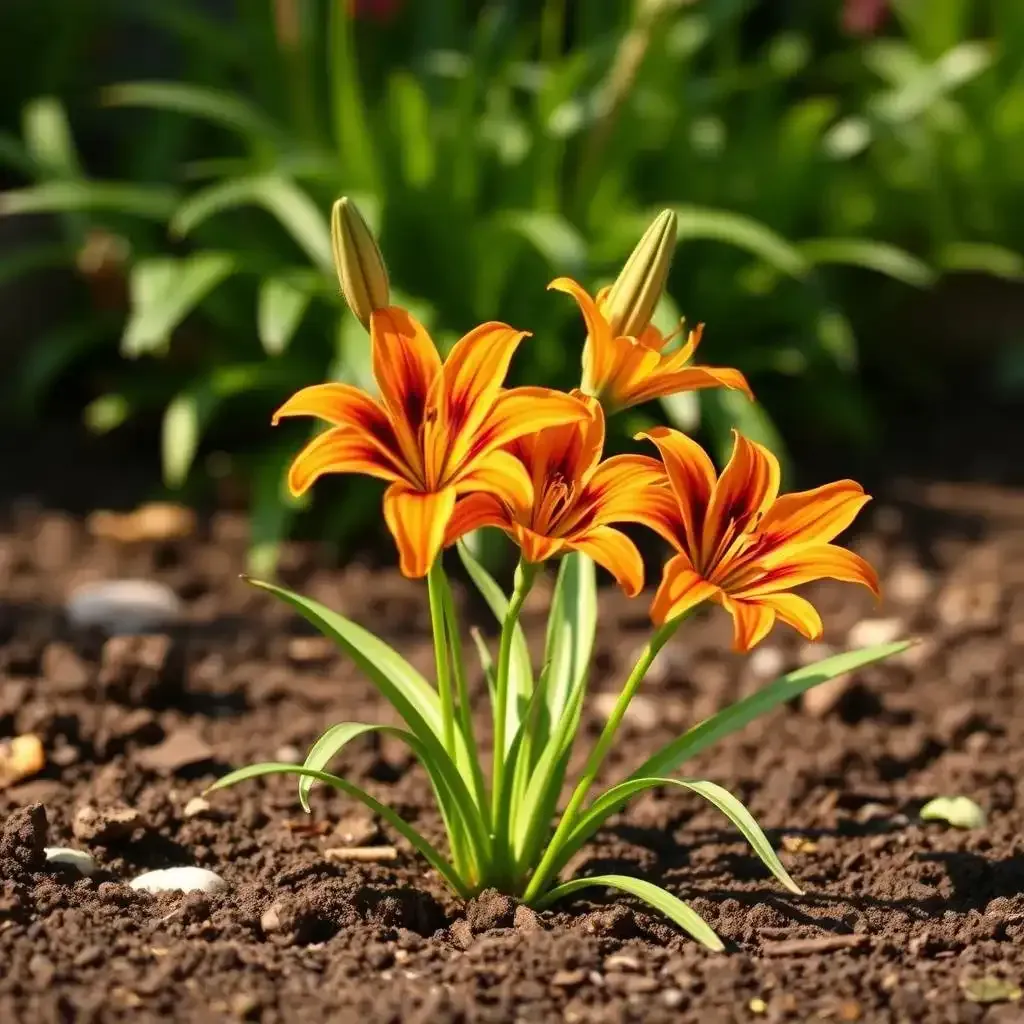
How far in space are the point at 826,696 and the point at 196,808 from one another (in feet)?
3.77

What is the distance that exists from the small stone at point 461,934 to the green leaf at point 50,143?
98.6 inches

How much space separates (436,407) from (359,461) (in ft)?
0.39

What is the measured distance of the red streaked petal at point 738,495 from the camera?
176 centimetres

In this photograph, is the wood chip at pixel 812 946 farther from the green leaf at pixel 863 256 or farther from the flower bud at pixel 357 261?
the green leaf at pixel 863 256

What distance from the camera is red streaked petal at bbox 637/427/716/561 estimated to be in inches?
67.4

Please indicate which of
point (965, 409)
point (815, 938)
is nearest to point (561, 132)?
point (965, 409)

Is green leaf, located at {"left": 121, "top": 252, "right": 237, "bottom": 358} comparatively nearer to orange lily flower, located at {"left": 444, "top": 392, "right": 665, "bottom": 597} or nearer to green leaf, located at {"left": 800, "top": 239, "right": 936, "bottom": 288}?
green leaf, located at {"left": 800, "top": 239, "right": 936, "bottom": 288}

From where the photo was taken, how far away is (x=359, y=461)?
5.38ft

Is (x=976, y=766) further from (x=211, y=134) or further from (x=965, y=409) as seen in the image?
(x=211, y=134)

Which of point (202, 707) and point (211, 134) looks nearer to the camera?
point (202, 707)

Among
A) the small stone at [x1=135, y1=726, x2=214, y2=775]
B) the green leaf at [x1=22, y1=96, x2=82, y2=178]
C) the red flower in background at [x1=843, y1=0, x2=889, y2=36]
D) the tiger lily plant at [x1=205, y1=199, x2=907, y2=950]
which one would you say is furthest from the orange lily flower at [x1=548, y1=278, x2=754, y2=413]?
the red flower in background at [x1=843, y1=0, x2=889, y2=36]

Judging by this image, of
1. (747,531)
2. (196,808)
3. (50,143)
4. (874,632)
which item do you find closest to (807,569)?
(747,531)

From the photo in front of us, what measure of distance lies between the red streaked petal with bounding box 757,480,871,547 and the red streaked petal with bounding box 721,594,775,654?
0.40ft

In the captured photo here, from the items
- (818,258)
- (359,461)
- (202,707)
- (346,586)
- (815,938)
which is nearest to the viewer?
(359,461)
